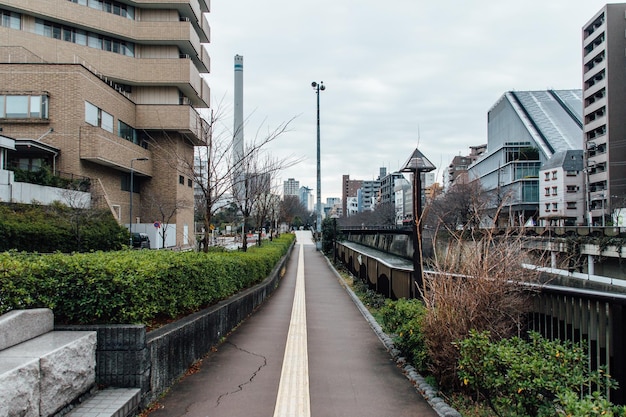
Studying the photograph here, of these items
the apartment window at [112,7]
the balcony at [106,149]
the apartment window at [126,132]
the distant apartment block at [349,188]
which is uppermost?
the apartment window at [112,7]

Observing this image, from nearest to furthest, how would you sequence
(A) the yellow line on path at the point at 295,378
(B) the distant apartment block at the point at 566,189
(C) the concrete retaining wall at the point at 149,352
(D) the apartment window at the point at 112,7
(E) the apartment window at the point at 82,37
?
(C) the concrete retaining wall at the point at 149,352 → (A) the yellow line on path at the point at 295,378 → (E) the apartment window at the point at 82,37 → (D) the apartment window at the point at 112,7 → (B) the distant apartment block at the point at 566,189

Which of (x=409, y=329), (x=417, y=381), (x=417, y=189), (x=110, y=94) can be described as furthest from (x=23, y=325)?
(x=110, y=94)

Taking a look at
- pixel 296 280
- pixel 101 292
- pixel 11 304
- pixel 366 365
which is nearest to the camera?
pixel 11 304

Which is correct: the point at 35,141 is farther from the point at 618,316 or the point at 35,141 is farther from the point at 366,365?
the point at 618,316

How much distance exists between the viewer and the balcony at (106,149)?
28297 millimetres

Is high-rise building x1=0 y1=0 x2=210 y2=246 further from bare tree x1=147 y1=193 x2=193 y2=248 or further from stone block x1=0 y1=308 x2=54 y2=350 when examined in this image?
stone block x1=0 y1=308 x2=54 y2=350

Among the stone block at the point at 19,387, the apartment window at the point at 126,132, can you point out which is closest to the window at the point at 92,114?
the apartment window at the point at 126,132

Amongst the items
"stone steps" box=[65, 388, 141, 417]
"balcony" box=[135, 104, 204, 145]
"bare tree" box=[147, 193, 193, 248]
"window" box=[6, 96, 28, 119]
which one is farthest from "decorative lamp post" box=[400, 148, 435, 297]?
"bare tree" box=[147, 193, 193, 248]

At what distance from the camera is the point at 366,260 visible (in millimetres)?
15438

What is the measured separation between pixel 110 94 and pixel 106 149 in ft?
16.3

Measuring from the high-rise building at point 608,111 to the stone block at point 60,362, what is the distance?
55.4 metres

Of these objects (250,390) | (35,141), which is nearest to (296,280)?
(250,390)

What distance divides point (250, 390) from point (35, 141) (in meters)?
27.6

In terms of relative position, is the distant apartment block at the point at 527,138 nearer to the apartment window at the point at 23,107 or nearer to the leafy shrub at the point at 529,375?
the apartment window at the point at 23,107
